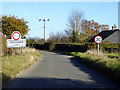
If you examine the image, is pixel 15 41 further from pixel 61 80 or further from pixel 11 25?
pixel 11 25

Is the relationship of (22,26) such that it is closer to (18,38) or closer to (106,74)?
(18,38)

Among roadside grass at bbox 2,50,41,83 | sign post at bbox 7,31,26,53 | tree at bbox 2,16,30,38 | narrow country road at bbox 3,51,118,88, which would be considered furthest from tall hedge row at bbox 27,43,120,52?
narrow country road at bbox 3,51,118,88

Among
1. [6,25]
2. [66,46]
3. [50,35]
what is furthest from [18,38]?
[50,35]

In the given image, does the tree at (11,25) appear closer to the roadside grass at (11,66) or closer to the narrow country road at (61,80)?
the roadside grass at (11,66)

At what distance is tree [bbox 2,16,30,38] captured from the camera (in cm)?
2492

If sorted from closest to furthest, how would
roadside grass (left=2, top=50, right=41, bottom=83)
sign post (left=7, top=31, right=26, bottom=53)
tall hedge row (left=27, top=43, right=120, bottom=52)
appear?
roadside grass (left=2, top=50, right=41, bottom=83)
sign post (left=7, top=31, right=26, bottom=53)
tall hedge row (left=27, top=43, right=120, bottom=52)

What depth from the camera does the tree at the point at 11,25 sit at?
81.8 ft

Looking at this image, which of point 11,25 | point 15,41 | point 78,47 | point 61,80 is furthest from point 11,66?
point 78,47

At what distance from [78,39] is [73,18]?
5.90 meters

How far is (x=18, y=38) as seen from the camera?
14.1m

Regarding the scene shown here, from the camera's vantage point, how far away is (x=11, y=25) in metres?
25.1

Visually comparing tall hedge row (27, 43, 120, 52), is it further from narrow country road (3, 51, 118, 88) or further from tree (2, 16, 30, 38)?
Result: narrow country road (3, 51, 118, 88)

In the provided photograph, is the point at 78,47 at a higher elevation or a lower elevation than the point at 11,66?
higher

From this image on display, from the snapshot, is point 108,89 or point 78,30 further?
point 78,30
